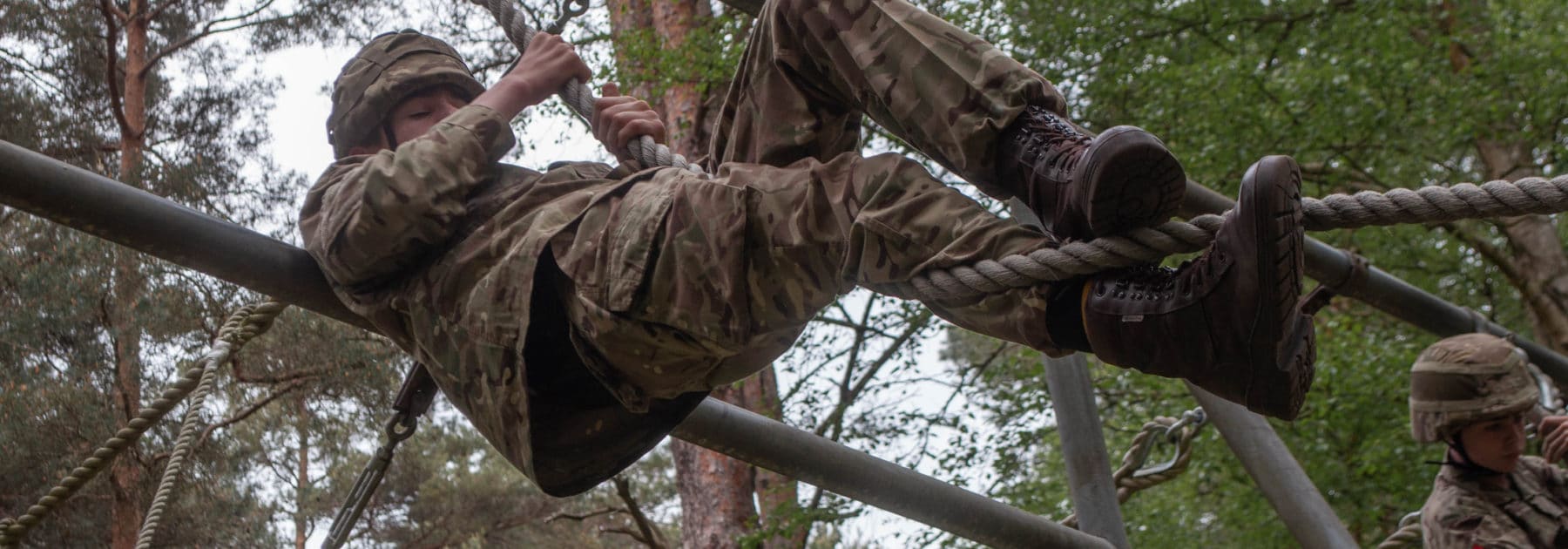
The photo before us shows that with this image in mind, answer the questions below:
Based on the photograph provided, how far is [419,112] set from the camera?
246cm

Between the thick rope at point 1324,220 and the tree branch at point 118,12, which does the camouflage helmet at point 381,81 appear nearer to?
the thick rope at point 1324,220

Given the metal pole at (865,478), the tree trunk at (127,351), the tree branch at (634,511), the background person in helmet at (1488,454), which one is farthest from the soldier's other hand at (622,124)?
the tree trunk at (127,351)

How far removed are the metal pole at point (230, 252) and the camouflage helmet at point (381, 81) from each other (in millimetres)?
315

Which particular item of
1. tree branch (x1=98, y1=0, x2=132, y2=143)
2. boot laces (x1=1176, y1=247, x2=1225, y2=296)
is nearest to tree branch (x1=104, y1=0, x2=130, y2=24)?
tree branch (x1=98, y1=0, x2=132, y2=143)

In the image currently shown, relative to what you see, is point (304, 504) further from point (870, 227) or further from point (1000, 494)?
point (870, 227)

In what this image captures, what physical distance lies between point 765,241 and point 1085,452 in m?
2.22

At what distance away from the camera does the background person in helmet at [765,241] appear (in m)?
1.55

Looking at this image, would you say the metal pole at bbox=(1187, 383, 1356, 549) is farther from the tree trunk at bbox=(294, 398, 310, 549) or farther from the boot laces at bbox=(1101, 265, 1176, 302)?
the tree trunk at bbox=(294, 398, 310, 549)

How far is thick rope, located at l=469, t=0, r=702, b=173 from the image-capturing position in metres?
2.28

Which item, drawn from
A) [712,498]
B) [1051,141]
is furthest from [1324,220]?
[712,498]

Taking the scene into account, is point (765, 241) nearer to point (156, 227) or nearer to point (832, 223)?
point (832, 223)

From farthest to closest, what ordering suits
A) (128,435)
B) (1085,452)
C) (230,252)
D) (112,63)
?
(112,63), (1085,452), (128,435), (230,252)

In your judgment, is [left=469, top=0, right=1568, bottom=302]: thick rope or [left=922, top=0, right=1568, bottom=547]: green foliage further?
[left=922, top=0, right=1568, bottom=547]: green foliage

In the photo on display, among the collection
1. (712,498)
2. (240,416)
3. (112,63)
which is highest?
(112,63)
